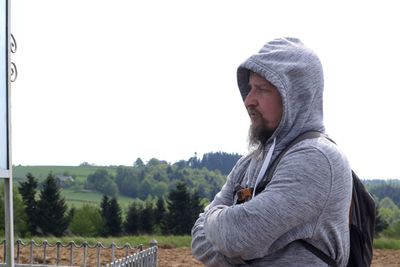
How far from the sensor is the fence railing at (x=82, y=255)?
288 inches

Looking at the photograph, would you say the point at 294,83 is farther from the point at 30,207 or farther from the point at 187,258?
the point at 30,207

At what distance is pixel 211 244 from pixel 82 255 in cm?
937

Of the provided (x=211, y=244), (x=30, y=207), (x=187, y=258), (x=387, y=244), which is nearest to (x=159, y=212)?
(x=30, y=207)

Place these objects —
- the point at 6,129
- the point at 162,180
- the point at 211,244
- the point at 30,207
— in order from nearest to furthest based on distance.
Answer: the point at 211,244, the point at 6,129, the point at 30,207, the point at 162,180

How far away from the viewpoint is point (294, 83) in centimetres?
226

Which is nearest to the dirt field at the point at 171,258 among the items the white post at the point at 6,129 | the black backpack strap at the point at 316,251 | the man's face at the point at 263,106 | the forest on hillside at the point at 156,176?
the white post at the point at 6,129

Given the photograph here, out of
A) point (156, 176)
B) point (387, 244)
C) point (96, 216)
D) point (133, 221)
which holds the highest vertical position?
point (156, 176)

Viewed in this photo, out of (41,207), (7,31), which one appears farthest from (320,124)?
(41,207)

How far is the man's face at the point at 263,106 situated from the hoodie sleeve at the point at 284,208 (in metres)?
0.17

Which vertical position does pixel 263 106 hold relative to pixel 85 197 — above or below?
above

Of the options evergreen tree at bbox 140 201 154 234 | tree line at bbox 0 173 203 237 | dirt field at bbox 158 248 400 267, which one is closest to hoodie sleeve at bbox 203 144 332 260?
dirt field at bbox 158 248 400 267

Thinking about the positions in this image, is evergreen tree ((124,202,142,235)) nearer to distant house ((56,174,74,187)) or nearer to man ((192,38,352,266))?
man ((192,38,352,266))

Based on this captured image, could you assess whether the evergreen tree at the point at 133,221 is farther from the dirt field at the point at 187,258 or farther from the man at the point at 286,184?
the man at the point at 286,184

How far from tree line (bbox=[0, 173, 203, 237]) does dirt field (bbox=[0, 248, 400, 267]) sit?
1144 cm
